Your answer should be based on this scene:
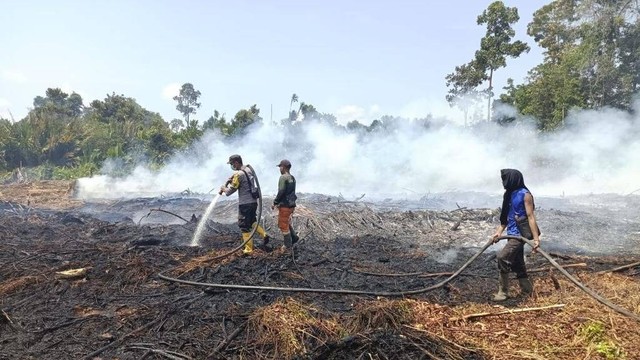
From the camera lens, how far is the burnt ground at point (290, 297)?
13.4ft

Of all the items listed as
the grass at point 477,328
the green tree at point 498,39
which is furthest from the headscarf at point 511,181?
the green tree at point 498,39

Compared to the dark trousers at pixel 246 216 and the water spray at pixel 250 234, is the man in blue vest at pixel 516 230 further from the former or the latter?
the dark trousers at pixel 246 216

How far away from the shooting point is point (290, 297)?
534cm

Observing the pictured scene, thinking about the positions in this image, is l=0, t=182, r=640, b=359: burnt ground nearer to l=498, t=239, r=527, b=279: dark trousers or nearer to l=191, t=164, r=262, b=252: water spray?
l=191, t=164, r=262, b=252: water spray

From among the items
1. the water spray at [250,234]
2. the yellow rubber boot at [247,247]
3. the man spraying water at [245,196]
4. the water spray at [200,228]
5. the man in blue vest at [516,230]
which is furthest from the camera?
the water spray at [200,228]

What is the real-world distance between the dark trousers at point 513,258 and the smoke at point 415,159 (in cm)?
1858

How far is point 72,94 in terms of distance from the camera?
5234 centimetres

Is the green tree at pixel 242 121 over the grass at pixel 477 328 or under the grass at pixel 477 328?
A: over

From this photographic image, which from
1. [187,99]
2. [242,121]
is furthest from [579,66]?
[187,99]

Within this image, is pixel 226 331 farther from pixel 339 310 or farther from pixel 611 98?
pixel 611 98

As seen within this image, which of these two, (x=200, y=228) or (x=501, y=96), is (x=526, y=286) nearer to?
(x=200, y=228)

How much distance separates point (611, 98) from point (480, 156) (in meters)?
7.34

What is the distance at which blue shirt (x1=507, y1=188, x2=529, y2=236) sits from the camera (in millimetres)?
5473

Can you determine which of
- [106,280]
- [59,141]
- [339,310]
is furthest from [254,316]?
A: [59,141]
